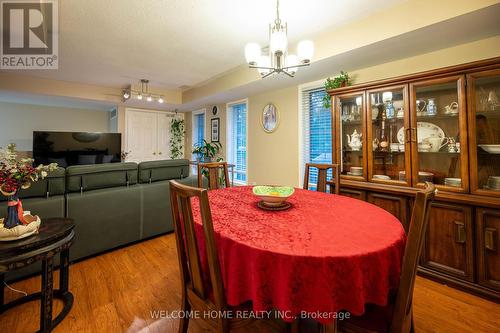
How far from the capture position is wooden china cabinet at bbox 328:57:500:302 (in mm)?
1764

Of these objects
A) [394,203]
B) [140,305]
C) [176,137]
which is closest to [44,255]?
[140,305]

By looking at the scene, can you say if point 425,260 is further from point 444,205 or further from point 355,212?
point 355,212

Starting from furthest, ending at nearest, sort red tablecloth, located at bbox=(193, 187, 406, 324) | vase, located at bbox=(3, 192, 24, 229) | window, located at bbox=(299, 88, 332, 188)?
window, located at bbox=(299, 88, 332, 188)
vase, located at bbox=(3, 192, 24, 229)
red tablecloth, located at bbox=(193, 187, 406, 324)

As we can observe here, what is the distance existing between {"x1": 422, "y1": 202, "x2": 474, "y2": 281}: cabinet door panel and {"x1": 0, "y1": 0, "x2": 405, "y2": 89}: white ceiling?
186cm

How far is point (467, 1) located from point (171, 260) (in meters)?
3.37

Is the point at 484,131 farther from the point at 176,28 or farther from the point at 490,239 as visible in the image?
the point at 176,28

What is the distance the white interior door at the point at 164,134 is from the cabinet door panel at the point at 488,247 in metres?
5.94

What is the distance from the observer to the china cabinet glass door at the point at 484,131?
1782 mm

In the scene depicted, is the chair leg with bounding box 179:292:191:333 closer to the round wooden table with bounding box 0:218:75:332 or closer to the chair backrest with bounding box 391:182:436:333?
the round wooden table with bounding box 0:218:75:332

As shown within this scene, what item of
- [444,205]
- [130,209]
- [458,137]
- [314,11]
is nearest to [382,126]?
[458,137]

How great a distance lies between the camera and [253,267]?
945 mm

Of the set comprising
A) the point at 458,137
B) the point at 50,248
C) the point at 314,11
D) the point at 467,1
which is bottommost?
the point at 50,248

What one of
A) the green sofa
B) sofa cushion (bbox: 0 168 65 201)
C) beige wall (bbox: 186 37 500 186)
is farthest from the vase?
beige wall (bbox: 186 37 500 186)

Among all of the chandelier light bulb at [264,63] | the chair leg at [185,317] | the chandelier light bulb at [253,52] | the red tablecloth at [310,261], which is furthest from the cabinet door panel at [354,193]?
the chair leg at [185,317]
